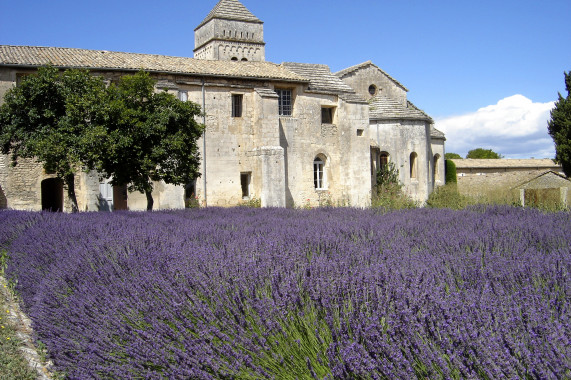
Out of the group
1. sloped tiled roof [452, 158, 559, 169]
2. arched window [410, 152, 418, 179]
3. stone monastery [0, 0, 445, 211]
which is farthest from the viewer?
sloped tiled roof [452, 158, 559, 169]

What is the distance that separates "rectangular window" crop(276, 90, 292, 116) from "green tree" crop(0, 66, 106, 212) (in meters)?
8.93

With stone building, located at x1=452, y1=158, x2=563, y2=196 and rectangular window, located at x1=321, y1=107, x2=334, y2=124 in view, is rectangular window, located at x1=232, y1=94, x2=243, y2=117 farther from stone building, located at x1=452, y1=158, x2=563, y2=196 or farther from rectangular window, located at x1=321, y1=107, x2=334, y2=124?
stone building, located at x1=452, y1=158, x2=563, y2=196

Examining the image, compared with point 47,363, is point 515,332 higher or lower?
higher

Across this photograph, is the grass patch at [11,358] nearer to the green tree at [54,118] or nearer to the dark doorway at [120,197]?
the green tree at [54,118]

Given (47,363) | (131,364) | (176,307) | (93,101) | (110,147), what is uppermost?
(93,101)

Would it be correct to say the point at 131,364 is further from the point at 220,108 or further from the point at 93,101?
the point at 220,108

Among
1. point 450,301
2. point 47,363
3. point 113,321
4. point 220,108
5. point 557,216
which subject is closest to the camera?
point 450,301

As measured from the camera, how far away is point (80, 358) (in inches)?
152

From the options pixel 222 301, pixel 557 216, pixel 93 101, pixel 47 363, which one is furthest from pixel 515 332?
pixel 93 101

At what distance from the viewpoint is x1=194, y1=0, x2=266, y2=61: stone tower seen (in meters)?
37.2

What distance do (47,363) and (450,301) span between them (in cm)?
365

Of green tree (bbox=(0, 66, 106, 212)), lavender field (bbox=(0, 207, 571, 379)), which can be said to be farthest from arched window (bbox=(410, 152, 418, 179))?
lavender field (bbox=(0, 207, 571, 379))

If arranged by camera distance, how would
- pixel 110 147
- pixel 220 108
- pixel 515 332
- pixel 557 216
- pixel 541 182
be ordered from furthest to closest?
pixel 220 108 < pixel 541 182 < pixel 110 147 < pixel 557 216 < pixel 515 332

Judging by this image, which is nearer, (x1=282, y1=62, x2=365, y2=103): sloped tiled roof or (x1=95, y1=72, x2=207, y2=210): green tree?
(x1=95, y1=72, x2=207, y2=210): green tree
